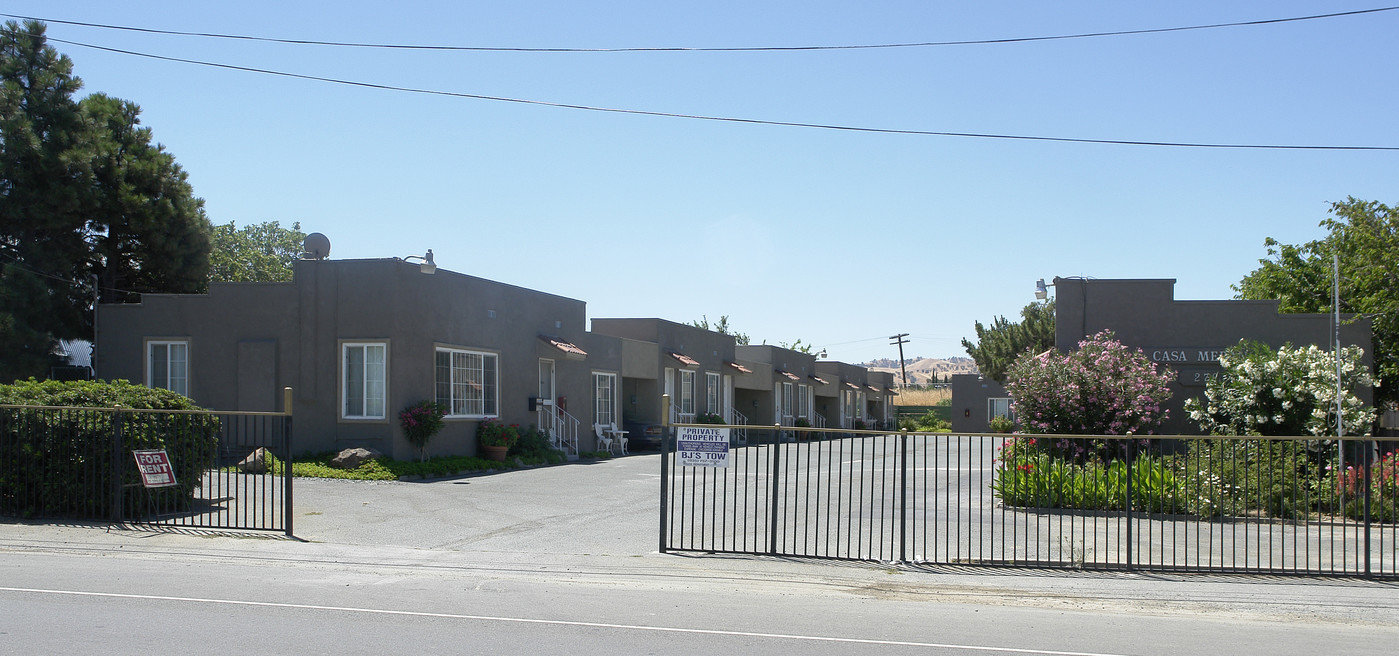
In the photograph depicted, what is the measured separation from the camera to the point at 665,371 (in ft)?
116

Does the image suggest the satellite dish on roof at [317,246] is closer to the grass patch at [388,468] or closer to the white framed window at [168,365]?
the white framed window at [168,365]

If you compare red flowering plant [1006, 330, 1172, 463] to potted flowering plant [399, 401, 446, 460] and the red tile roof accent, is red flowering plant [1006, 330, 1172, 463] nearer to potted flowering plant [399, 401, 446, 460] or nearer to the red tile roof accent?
potted flowering plant [399, 401, 446, 460]

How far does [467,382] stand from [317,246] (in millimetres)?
4448

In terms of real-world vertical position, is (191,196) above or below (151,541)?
above

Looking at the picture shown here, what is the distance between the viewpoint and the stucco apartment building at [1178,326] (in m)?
22.2

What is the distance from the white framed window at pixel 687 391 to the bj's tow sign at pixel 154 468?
77.4 feet

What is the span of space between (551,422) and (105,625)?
20.2 meters

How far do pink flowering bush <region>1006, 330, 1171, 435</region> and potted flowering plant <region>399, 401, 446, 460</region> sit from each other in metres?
11.8

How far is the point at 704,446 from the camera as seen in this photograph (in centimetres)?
1244

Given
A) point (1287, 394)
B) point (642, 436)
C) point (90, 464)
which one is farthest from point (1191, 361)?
point (90, 464)

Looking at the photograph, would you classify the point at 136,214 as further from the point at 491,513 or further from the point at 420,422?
the point at 491,513

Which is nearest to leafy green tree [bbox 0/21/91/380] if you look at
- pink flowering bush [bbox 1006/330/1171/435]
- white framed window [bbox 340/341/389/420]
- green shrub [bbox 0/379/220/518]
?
white framed window [bbox 340/341/389/420]

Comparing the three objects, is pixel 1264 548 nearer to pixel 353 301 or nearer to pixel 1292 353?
pixel 1292 353

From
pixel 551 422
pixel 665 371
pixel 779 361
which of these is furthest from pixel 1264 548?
pixel 779 361
